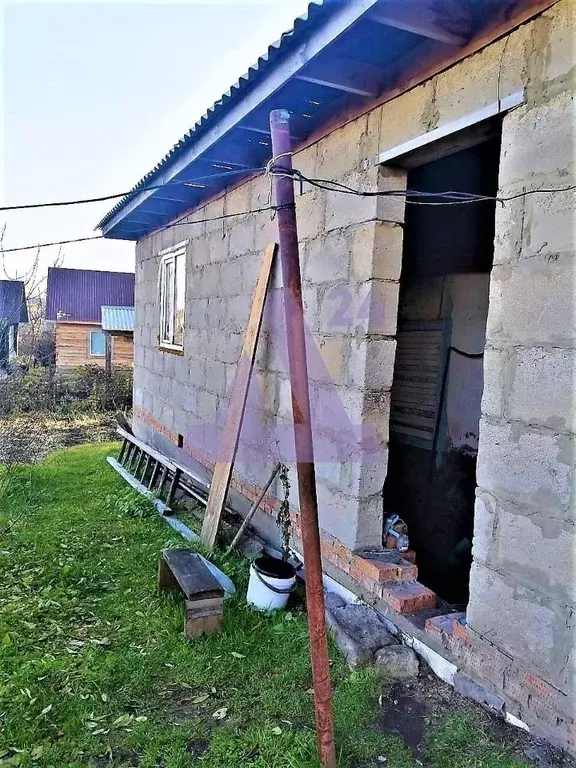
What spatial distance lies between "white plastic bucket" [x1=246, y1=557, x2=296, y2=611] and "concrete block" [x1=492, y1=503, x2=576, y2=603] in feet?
5.13

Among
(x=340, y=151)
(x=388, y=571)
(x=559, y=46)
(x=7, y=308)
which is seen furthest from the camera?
(x=7, y=308)

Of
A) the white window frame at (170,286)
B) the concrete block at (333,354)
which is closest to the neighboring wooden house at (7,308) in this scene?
the white window frame at (170,286)

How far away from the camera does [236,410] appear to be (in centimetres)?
506

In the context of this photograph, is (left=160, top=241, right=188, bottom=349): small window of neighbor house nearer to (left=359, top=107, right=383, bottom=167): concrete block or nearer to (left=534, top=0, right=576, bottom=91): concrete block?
(left=359, top=107, right=383, bottom=167): concrete block

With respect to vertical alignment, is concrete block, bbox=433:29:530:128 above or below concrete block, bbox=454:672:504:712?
above

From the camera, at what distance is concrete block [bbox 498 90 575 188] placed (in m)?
2.32

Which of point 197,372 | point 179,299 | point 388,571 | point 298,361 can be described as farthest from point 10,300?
point 298,361

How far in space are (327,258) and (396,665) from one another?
2.66m

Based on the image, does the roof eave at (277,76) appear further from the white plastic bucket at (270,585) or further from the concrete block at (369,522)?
→ the white plastic bucket at (270,585)

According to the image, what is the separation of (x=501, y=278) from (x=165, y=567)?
3091 millimetres

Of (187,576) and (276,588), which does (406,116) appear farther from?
(187,576)

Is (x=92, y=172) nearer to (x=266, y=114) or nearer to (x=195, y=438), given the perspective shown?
(x=195, y=438)

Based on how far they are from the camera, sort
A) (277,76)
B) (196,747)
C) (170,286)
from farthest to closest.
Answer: (170,286)
(277,76)
(196,747)

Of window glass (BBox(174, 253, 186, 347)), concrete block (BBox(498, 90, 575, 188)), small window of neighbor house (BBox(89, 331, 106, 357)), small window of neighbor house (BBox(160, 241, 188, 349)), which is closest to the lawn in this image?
concrete block (BBox(498, 90, 575, 188))
